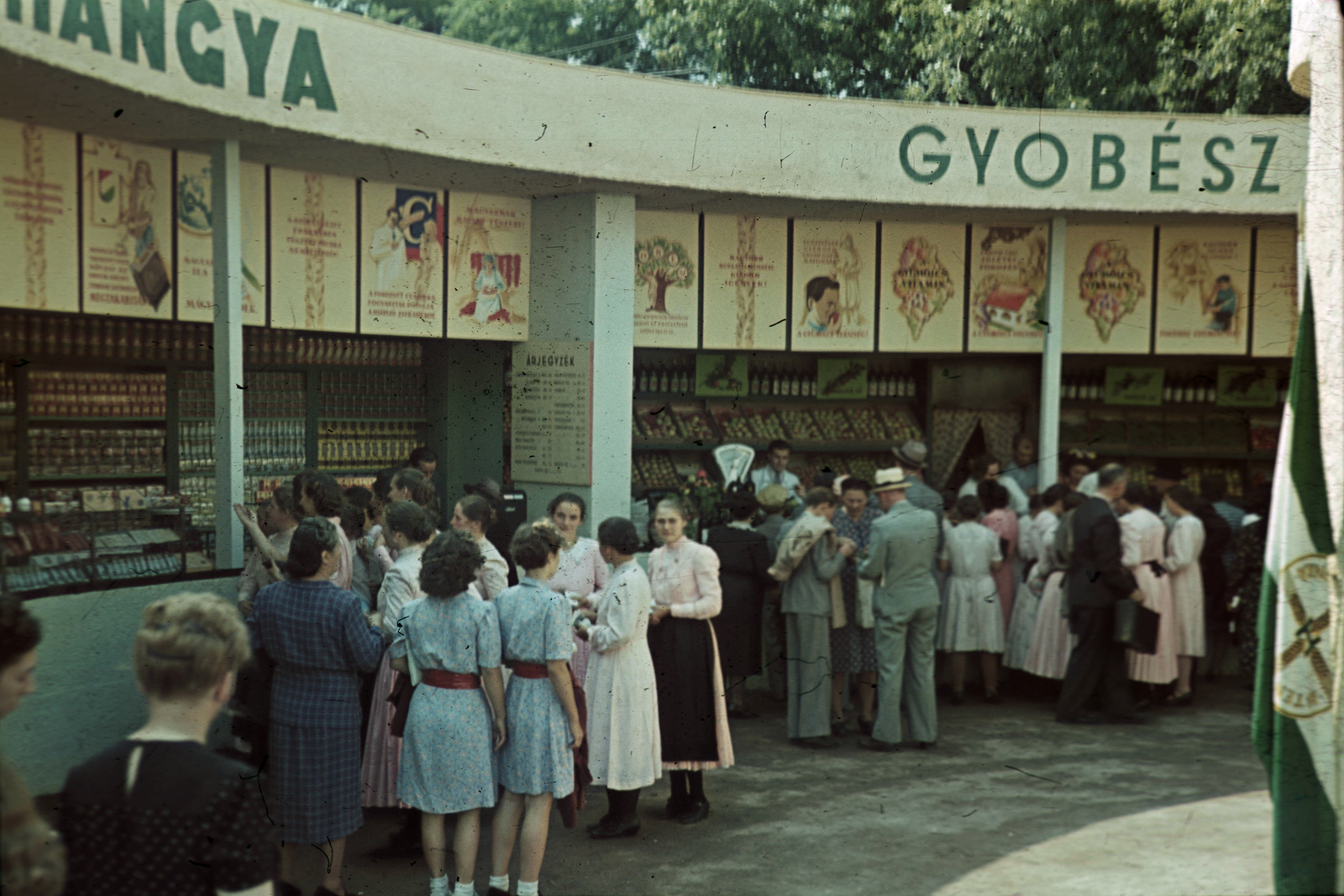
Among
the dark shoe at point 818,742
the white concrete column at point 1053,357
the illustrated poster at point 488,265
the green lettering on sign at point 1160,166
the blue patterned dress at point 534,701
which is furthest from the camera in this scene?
the white concrete column at point 1053,357

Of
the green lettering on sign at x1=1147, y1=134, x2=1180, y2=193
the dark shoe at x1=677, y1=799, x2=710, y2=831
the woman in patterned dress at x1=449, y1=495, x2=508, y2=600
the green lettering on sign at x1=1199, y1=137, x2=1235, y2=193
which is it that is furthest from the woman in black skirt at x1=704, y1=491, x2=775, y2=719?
the green lettering on sign at x1=1199, y1=137, x2=1235, y2=193

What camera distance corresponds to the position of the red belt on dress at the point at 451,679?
474 centimetres

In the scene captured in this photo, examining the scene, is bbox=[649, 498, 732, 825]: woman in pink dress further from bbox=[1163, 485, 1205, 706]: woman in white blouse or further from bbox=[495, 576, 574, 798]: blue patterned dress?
bbox=[1163, 485, 1205, 706]: woman in white blouse

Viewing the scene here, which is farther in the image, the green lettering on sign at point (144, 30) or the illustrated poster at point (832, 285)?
the illustrated poster at point (832, 285)

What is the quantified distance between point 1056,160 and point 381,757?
7.77 meters

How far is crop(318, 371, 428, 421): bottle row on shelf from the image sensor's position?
984cm

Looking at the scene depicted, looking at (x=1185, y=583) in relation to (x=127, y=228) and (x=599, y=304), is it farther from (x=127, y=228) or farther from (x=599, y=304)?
(x=127, y=228)

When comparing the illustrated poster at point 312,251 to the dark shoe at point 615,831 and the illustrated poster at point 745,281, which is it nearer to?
the illustrated poster at point 745,281

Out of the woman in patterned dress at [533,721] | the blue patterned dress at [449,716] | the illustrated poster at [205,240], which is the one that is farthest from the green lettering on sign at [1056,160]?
the blue patterned dress at [449,716]

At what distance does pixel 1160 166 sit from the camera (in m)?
10.3

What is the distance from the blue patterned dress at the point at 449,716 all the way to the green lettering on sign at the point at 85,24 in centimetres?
327

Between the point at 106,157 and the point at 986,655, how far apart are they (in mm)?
6995

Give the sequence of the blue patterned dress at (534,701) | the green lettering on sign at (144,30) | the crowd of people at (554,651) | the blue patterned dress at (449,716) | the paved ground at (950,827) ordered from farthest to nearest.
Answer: the green lettering on sign at (144,30), the paved ground at (950,827), the blue patterned dress at (534,701), the blue patterned dress at (449,716), the crowd of people at (554,651)

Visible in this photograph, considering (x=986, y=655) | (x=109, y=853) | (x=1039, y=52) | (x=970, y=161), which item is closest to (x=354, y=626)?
(x=109, y=853)
